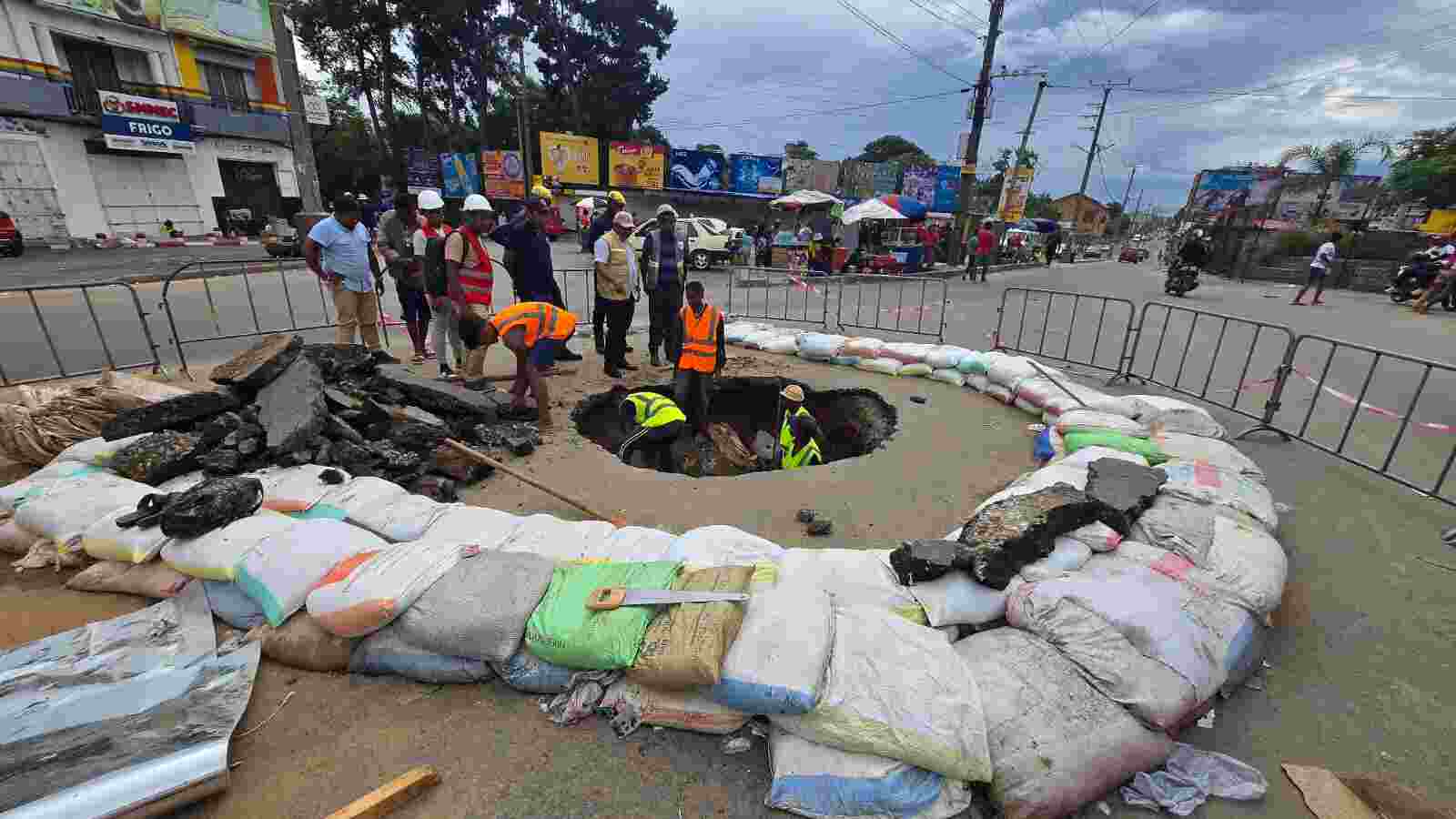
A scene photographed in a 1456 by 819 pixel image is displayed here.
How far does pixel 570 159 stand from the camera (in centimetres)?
2298

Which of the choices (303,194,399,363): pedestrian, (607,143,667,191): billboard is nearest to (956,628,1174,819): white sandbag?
(303,194,399,363): pedestrian

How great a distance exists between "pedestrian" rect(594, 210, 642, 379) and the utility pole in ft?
20.1

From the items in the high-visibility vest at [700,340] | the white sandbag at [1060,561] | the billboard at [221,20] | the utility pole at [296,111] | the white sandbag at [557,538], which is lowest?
the white sandbag at [557,538]

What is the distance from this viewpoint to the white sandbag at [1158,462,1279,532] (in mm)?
2934

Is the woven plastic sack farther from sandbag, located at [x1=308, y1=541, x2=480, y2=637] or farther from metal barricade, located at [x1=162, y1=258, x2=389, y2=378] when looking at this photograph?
metal barricade, located at [x1=162, y1=258, x2=389, y2=378]

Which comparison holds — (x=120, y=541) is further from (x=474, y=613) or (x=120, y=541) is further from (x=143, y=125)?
(x=143, y=125)

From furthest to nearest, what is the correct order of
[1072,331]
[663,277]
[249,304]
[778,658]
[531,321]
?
[249,304]
[1072,331]
[663,277]
[531,321]
[778,658]

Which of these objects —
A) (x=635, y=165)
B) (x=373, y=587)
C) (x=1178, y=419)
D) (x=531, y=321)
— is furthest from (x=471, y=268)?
(x=635, y=165)

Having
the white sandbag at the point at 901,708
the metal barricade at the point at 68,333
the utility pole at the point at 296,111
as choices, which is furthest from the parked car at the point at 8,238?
the white sandbag at the point at 901,708

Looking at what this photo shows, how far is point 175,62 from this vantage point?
1850cm

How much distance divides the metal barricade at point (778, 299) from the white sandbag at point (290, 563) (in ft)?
20.1

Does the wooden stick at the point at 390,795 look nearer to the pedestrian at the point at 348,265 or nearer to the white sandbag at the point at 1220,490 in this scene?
the white sandbag at the point at 1220,490

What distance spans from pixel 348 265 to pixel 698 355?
3.24 m

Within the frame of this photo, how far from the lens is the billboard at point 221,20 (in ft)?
59.0
